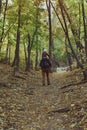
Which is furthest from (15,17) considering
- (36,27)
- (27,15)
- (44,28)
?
(44,28)

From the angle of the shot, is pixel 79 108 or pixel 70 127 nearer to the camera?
pixel 70 127

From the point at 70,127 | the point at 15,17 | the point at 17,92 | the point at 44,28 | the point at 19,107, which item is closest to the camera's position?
the point at 70,127

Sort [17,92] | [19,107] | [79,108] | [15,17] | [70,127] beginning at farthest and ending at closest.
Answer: [15,17]
[17,92]
[19,107]
[79,108]
[70,127]

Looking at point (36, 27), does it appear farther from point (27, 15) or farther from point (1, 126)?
point (1, 126)

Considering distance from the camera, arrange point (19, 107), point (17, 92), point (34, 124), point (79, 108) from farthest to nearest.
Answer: point (17, 92) < point (19, 107) < point (79, 108) < point (34, 124)

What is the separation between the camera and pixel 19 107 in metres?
12.9

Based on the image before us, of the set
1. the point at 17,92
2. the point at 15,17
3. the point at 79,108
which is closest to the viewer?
the point at 79,108

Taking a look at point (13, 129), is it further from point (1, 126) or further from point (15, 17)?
point (15, 17)

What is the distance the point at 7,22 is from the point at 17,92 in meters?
18.3

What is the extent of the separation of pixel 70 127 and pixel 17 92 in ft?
24.9

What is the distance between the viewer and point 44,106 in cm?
1312

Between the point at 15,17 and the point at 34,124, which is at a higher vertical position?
the point at 15,17

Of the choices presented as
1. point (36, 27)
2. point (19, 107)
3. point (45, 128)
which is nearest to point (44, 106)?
point (19, 107)

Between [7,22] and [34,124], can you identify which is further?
[7,22]
